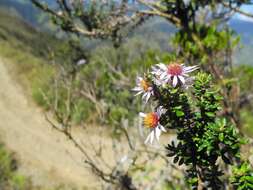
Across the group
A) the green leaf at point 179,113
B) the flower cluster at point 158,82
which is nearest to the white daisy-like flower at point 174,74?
the flower cluster at point 158,82

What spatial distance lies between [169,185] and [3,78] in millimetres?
24219

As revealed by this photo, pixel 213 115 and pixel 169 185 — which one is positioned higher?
pixel 213 115

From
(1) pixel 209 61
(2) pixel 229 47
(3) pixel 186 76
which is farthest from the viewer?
(2) pixel 229 47

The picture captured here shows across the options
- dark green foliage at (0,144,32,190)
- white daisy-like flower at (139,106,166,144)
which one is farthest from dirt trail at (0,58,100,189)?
white daisy-like flower at (139,106,166,144)

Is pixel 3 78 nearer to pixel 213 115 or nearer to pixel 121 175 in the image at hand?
pixel 121 175

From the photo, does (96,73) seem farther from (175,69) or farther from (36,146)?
(175,69)

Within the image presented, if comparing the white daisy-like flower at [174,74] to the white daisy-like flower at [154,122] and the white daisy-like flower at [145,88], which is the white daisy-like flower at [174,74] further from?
the white daisy-like flower at [154,122]

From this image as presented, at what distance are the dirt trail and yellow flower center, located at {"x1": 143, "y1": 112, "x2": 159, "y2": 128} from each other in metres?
9.37

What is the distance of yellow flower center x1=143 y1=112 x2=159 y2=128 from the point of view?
9.13 feet

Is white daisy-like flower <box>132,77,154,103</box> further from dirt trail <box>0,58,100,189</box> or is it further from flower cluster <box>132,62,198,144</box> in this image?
dirt trail <box>0,58,100,189</box>

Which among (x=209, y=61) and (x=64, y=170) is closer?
(x=209, y=61)

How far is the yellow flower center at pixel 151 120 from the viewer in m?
2.78

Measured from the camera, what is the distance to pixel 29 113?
77.8ft

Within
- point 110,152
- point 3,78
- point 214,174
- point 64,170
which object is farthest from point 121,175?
point 3,78
